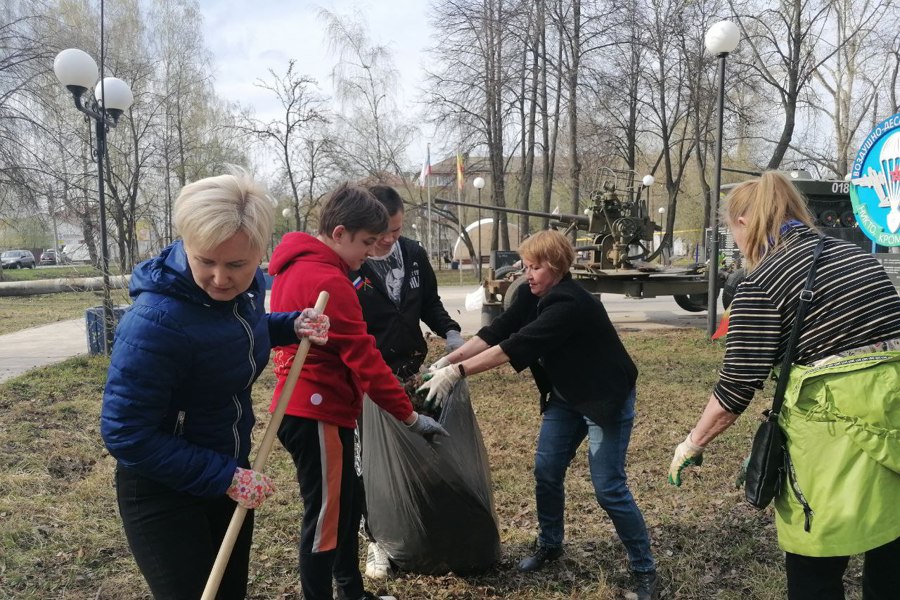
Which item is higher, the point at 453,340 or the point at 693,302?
the point at 453,340

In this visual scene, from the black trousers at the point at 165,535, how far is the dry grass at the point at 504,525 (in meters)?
1.27

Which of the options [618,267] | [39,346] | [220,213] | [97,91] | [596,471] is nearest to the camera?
[220,213]

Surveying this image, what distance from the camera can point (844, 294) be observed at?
1.70 m

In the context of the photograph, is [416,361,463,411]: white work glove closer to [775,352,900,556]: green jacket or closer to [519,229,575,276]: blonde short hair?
[519,229,575,276]: blonde short hair

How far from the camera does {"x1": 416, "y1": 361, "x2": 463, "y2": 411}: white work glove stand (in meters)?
2.59

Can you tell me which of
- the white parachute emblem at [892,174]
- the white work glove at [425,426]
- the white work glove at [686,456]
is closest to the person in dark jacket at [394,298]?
the white work glove at [425,426]

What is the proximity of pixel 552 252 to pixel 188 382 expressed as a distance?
5.11 ft

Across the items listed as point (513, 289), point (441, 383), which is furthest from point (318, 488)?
point (513, 289)

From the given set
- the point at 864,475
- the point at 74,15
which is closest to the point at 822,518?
the point at 864,475

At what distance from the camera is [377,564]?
2799mm

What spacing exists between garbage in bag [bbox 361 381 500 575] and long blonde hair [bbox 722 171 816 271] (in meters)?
1.33

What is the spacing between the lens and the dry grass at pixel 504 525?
276 centimetres

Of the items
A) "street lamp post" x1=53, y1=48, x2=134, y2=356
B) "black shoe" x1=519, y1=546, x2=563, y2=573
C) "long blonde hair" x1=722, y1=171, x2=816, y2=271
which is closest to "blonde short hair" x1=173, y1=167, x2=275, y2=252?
"long blonde hair" x1=722, y1=171, x2=816, y2=271

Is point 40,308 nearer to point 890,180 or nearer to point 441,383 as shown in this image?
point 441,383
